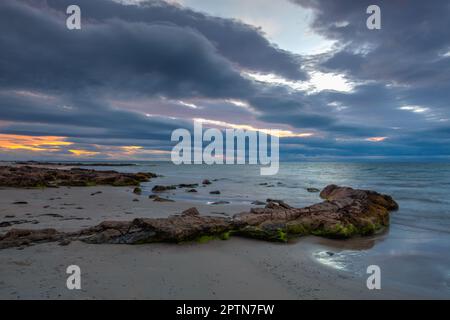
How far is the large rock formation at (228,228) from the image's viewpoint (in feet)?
29.6

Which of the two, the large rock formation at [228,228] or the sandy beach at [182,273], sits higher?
the large rock formation at [228,228]

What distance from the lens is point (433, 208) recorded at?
20094mm

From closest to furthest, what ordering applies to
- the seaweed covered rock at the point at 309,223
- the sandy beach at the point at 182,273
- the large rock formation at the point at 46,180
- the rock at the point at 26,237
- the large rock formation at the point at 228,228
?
the sandy beach at the point at 182,273 → the rock at the point at 26,237 → the large rock formation at the point at 228,228 → the seaweed covered rock at the point at 309,223 → the large rock formation at the point at 46,180

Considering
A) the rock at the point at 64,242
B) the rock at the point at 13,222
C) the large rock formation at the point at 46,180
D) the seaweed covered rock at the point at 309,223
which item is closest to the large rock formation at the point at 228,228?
the seaweed covered rock at the point at 309,223

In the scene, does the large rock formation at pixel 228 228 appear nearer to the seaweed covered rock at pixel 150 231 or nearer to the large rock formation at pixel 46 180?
the seaweed covered rock at pixel 150 231

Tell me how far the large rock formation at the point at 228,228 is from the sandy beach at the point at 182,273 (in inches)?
16.2

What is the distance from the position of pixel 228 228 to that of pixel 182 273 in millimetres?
3839

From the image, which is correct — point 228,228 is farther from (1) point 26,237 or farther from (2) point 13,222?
(2) point 13,222

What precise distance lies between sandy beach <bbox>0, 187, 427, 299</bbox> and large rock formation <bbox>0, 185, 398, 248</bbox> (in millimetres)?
411
